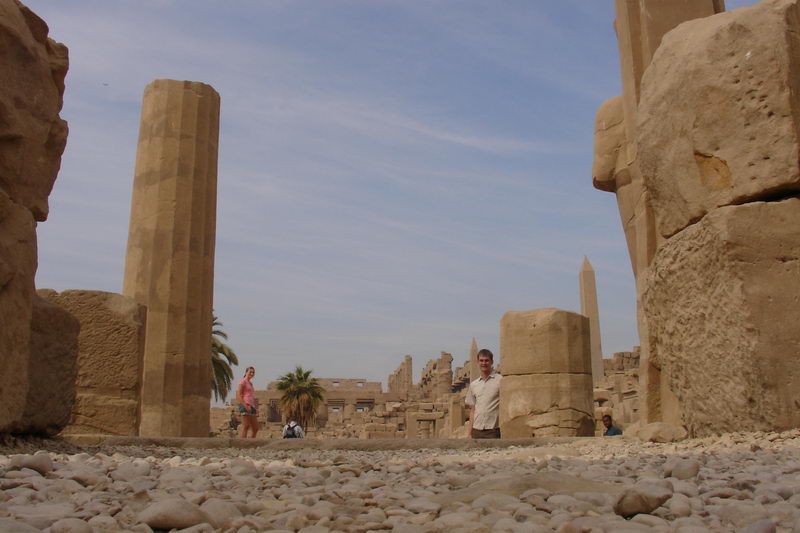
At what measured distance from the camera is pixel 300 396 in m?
35.0

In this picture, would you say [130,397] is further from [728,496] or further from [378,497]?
[728,496]

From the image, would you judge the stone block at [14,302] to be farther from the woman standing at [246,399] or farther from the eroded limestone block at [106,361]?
the woman standing at [246,399]

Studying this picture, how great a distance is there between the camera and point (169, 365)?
12352mm

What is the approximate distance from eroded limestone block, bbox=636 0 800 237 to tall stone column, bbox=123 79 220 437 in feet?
28.1

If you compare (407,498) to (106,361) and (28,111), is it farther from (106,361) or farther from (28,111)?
(106,361)

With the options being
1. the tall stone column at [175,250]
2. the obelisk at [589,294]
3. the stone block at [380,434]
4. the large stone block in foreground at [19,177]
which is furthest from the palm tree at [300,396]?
the large stone block in foreground at [19,177]

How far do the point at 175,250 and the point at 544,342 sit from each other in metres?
5.74

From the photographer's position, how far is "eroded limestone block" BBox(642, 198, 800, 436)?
188 inches

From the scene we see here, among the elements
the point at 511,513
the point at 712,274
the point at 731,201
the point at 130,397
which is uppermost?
the point at 731,201

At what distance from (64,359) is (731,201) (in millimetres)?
4585

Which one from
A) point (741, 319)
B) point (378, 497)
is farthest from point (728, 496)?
point (741, 319)

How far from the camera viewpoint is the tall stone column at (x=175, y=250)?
484 inches

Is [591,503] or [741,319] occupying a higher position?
[741,319]

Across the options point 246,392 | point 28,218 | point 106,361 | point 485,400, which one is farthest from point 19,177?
point 246,392
